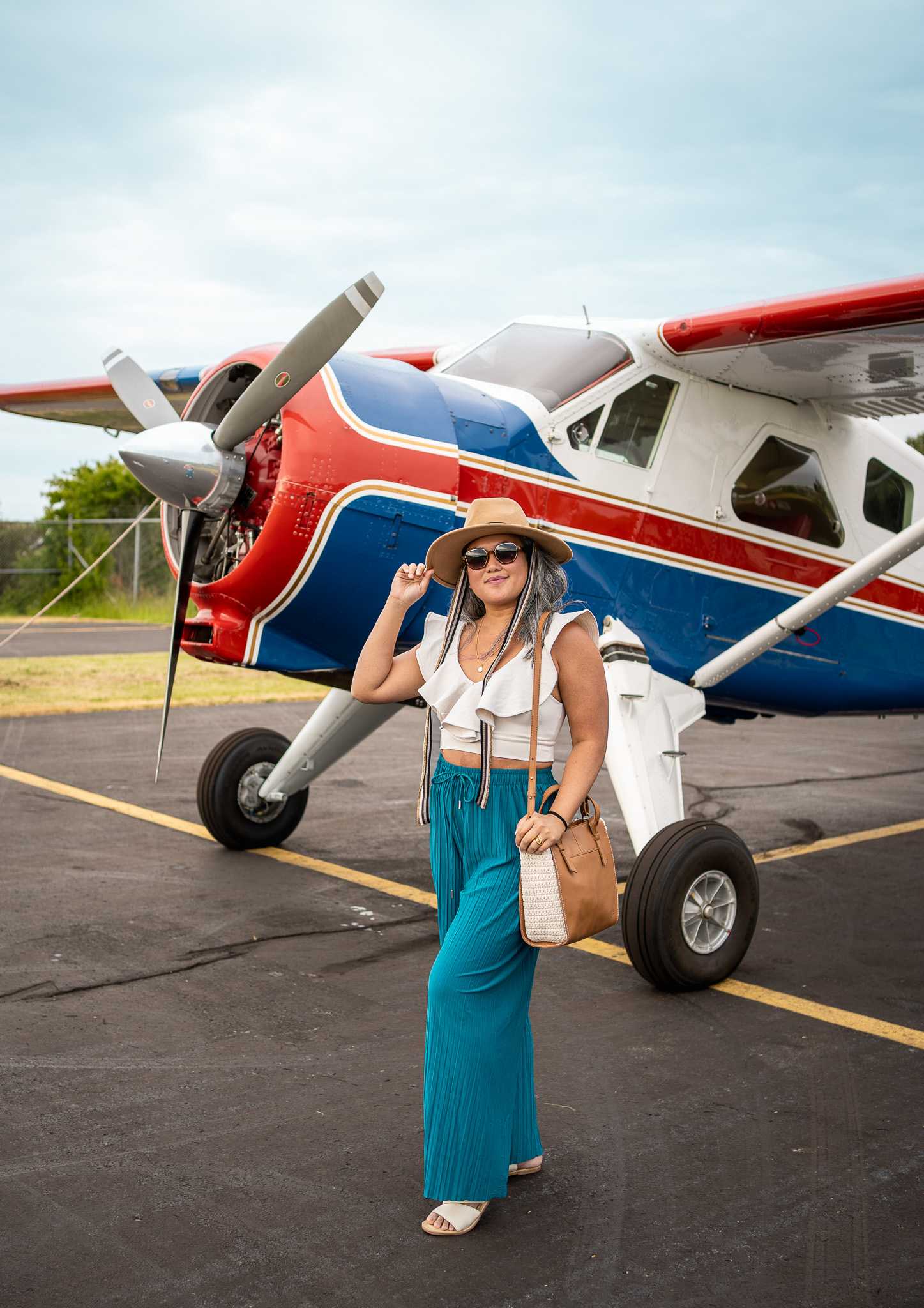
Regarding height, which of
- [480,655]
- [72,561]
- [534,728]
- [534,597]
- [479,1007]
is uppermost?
[72,561]

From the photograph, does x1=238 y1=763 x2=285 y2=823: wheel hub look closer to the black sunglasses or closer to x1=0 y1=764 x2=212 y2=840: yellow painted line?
x1=0 y1=764 x2=212 y2=840: yellow painted line

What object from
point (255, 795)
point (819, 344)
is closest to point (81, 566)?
point (255, 795)

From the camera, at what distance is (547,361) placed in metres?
5.67

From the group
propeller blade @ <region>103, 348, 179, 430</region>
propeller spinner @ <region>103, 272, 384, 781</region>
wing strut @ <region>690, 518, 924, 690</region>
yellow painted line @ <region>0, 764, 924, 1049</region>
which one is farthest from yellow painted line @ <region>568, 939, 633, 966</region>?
propeller blade @ <region>103, 348, 179, 430</region>

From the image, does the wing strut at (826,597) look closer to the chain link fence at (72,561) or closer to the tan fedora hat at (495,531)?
the tan fedora hat at (495,531)

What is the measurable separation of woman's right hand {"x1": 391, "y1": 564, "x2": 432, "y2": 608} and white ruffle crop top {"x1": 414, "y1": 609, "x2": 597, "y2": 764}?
204 millimetres

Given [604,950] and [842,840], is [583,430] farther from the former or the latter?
[842,840]

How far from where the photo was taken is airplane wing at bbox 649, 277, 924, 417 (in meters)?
5.16

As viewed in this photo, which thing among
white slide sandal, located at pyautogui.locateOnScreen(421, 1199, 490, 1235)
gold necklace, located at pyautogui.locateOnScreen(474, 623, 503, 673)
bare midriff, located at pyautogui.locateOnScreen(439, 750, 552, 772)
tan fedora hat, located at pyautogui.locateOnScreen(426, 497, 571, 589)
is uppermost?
tan fedora hat, located at pyautogui.locateOnScreen(426, 497, 571, 589)

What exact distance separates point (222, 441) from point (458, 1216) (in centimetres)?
306

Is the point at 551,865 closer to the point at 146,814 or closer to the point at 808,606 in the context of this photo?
the point at 808,606

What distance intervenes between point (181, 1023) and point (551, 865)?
2059mm

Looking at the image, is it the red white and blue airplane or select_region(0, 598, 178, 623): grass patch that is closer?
the red white and blue airplane

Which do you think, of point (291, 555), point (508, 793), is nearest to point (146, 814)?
point (291, 555)
